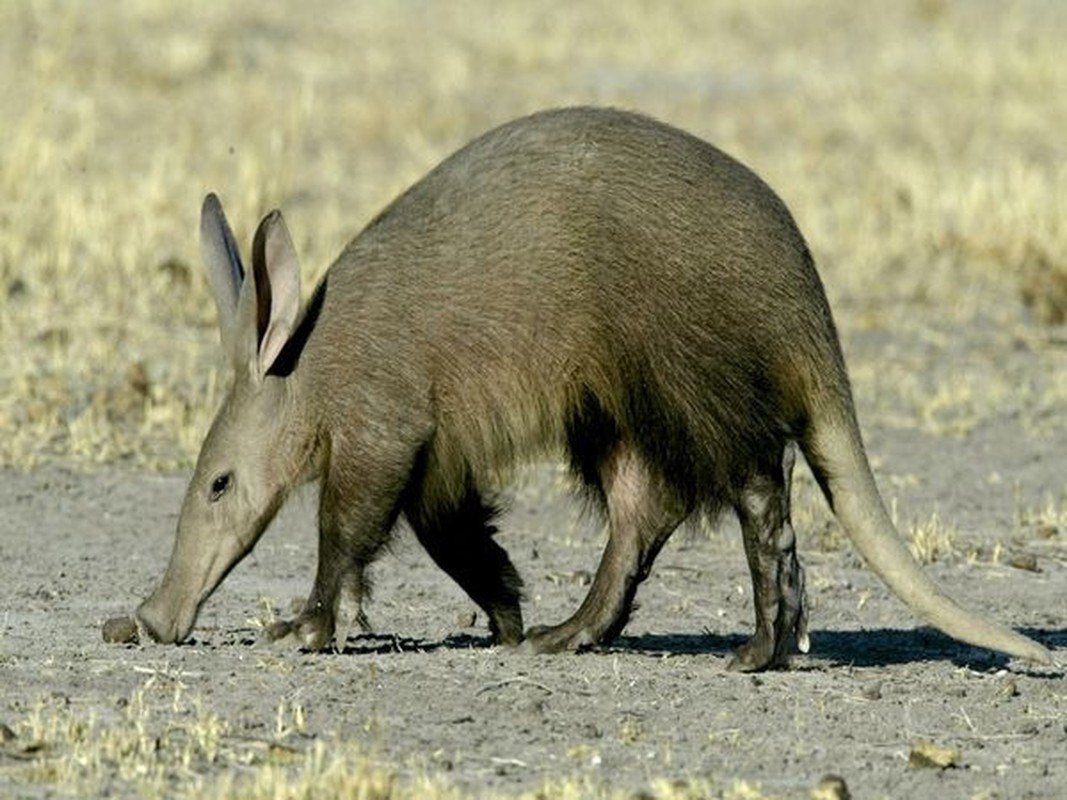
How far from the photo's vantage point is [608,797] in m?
5.60

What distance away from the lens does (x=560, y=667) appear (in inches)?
281

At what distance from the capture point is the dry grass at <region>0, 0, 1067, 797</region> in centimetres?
1059

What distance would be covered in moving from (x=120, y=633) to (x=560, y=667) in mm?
1296

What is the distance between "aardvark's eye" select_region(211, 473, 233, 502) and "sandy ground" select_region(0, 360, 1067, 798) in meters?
0.46

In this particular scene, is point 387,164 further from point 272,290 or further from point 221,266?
point 272,290

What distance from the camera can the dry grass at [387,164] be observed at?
1059 centimetres

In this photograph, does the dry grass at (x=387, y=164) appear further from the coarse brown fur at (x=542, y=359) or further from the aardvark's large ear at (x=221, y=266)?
the aardvark's large ear at (x=221, y=266)

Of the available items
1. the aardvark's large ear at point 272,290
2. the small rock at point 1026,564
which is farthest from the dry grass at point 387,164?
the aardvark's large ear at point 272,290

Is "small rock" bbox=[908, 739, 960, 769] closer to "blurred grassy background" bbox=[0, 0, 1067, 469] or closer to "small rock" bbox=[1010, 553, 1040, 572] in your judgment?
"small rock" bbox=[1010, 553, 1040, 572]

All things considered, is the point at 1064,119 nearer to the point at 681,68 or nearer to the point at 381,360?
the point at 681,68

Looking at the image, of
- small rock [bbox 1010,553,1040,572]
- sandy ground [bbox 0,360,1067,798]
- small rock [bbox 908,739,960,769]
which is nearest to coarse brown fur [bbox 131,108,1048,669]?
sandy ground [bbox 0,360,1067,798]

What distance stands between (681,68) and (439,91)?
2.52 m

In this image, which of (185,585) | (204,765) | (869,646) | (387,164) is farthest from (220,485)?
(387,164)

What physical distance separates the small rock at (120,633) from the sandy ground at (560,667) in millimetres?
83
